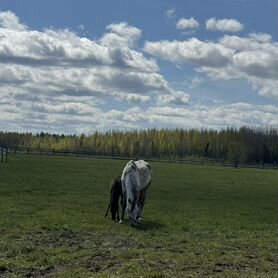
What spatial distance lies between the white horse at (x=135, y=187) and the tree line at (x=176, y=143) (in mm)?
88844

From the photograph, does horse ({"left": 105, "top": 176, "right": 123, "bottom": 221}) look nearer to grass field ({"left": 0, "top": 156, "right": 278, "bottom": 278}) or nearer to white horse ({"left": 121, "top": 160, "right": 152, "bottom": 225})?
white horse ({"left": 121, "top": 160, "right": 152, "bottom": 225})

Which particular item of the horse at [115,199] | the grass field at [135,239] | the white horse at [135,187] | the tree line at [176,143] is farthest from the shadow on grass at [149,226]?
the tree line at [176,143]

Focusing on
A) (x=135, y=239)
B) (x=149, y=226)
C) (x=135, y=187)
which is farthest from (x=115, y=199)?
(x=135, y=239)

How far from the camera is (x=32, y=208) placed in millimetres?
17359

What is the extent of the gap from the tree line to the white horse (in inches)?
3498

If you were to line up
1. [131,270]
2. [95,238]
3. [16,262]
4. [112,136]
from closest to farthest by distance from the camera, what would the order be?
[131,270] → [16,262] → [95,238] → [112,136]

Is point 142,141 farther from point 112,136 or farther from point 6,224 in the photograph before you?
point 6,224

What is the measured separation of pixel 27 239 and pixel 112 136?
159860 mm

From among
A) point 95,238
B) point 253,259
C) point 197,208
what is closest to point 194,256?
point 253,259

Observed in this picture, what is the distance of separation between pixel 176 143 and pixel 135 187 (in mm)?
133007

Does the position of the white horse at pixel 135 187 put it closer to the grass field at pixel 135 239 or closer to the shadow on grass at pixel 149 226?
the shadow on grass at pixel 149 226

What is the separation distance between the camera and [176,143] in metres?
149

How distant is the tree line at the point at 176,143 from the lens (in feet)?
394

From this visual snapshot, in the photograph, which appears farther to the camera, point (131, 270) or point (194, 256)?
point (194, 256)
